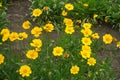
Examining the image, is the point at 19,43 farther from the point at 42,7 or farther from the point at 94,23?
the point at 94,23

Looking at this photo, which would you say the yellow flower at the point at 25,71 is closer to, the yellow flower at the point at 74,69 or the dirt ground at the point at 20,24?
the yellow flower at the point at 74,69

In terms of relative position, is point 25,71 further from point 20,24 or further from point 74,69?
point 20,24

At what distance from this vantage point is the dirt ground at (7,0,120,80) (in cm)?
437

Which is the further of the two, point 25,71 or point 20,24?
point 20,24

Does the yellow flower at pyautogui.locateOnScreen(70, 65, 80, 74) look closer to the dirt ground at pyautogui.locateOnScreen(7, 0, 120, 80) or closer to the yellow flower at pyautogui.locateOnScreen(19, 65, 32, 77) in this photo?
the yellow flower at pyautogui.locateOnScreen(19, 65, 32, 77)

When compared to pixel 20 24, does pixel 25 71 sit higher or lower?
higher

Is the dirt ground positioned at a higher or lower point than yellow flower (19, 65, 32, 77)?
lower

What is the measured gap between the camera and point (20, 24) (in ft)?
16.3

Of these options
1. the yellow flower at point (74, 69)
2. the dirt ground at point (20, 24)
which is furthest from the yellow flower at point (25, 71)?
the dirt ground at point (20, 24)

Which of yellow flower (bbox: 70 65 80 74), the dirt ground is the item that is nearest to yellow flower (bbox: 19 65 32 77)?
yellow flower (bbox: 70 65 80 74)

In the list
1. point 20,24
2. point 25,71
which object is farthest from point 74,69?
point 20,24

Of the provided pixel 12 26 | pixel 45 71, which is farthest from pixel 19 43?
pixel 45 71

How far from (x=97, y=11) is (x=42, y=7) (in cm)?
77

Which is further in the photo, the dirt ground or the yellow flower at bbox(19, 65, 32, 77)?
the dirt ground
